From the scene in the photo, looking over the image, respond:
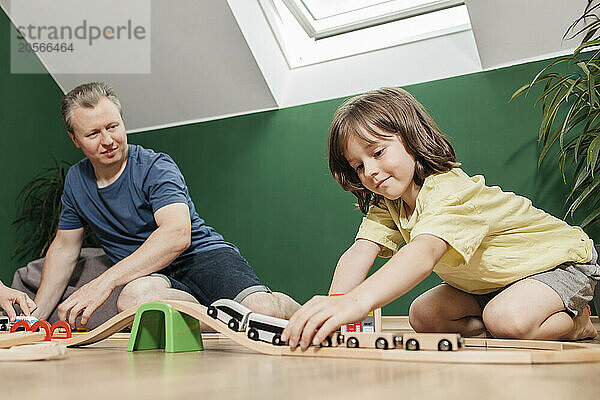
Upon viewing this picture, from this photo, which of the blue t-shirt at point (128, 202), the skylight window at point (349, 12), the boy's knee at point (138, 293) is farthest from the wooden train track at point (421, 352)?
the skylight window at point (349, 12)

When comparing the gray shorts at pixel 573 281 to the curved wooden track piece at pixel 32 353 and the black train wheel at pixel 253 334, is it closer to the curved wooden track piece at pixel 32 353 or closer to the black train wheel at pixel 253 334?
the black train wheel at pixel 253 334

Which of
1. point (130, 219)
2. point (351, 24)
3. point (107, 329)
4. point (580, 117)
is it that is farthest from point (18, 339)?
point (351, 24)

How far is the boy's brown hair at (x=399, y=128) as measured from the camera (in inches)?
55.7

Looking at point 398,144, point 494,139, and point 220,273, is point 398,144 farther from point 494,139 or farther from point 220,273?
point 494,139

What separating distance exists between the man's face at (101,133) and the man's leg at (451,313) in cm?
117

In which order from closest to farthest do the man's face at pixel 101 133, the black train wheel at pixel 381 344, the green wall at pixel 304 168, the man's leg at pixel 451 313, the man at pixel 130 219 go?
the black train wheel at pixel 381 344
the man's leg at pixel 451 313
the man at pixel 130 219
the man's face at pixel 101 133
the green wall at pixel 304 168

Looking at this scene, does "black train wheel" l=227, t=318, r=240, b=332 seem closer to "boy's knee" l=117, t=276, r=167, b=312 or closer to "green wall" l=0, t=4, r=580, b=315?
"boy's knee" l=117, t=276, r=167, b=312

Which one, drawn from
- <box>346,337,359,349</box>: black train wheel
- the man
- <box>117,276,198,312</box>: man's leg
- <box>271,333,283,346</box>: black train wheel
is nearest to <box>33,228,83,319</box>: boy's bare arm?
the man

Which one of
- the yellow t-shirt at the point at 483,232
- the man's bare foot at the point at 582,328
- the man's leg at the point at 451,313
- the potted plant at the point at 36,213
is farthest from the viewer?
the potted plant at the point at 36,213

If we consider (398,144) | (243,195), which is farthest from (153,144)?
(398,144)

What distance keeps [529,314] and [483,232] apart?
0.25 meters

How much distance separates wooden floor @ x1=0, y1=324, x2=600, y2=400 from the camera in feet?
2.08

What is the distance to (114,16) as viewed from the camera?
3543 mm

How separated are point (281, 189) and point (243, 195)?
27cm
